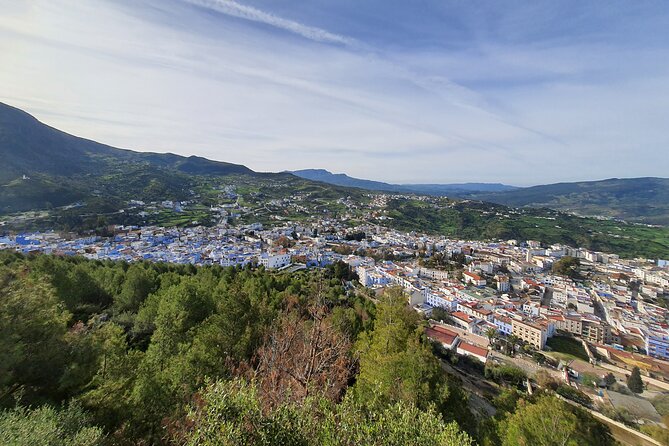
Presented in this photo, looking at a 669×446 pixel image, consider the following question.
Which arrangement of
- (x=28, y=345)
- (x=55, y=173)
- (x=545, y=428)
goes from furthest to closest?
1. (x=55, y=173)
2. (x=545, y=428)
3. (x=28, y=345)

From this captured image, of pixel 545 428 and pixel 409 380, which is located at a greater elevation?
pixel 409 380

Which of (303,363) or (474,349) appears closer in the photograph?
(303,363)

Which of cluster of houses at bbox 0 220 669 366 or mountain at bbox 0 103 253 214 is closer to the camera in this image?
cluster of houses at bbox 0 220 669 366

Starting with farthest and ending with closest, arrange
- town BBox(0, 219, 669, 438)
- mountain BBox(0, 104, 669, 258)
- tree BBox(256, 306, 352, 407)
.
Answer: mountain BBox(0, 104, 669, 258) < town BBox(0, 219, 669, 438) < tree BBox(256, 306, 352, 407)

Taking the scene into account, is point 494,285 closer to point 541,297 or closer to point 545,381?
point 541,297

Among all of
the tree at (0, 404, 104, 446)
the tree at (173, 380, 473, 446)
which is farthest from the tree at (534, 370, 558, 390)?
the tree at (0, 404, 104, 446)

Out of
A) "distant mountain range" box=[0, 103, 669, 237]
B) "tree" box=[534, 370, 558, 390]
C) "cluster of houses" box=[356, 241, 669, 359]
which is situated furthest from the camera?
"distant mountain range" box=[0, 103, 669, 237]

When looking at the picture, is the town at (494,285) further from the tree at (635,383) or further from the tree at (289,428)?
the tree at (289,428)

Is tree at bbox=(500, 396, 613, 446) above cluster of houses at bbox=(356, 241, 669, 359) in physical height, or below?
above

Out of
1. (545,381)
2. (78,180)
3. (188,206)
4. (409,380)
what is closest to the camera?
(409,380)

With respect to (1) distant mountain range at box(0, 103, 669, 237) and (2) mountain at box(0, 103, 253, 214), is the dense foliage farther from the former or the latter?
(2) mountain at box(0, 103, 253, 214)

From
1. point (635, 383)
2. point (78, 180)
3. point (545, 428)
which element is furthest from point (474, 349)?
point (78, 180)
